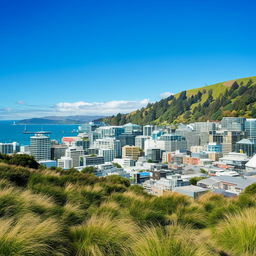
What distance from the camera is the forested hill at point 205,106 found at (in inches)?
3930

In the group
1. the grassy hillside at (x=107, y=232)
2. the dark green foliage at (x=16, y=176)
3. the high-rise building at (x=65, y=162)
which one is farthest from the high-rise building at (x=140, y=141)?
the grassy hillside at (x=107, y=232)

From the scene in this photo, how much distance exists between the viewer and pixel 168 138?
8500 centimetres

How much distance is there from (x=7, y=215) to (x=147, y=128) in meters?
106

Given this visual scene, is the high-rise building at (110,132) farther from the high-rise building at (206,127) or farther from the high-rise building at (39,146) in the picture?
the high-rise building at (39,146)

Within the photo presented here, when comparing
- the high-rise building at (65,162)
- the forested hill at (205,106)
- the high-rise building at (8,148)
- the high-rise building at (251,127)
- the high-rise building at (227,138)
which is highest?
the forested hill at (205,106)

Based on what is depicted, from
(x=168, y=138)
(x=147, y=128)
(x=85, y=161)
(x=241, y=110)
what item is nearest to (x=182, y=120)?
(x=147, y=128)

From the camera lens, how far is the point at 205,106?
118m

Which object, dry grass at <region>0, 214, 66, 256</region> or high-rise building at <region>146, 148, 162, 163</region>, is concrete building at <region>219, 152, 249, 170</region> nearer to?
high-rise building at <region>146, 148, 162, 163</region>

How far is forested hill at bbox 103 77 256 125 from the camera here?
99.8 metres

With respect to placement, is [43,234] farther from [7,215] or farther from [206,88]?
[206,88]

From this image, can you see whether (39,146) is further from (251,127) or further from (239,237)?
(239,237)

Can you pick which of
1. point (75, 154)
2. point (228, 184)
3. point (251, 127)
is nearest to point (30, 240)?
point (228, 184)

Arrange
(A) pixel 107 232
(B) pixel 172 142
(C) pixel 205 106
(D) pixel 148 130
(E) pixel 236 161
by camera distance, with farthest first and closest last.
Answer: (C) pixel 205 106, (D) pixel 148 130, (B) pixel 172 142, (E) pixel 236 161, (A) pixel 107 232

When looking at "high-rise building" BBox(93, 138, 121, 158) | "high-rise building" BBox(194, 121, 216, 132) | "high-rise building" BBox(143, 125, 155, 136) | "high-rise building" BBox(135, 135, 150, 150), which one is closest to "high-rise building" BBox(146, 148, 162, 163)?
"high-rise building" BBox(93, 138, 121, 158)
